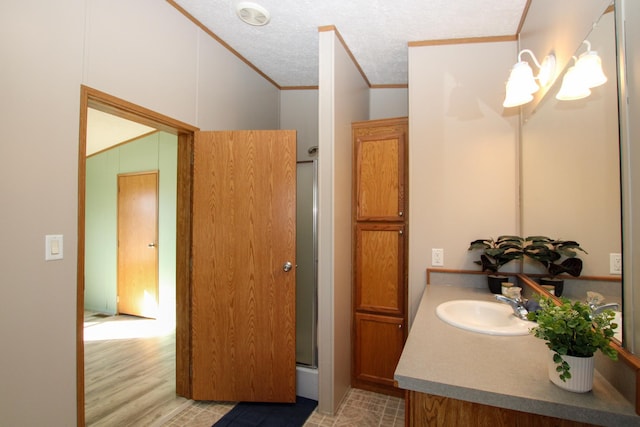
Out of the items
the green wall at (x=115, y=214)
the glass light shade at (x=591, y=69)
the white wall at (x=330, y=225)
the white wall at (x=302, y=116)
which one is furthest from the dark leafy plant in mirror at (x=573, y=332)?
the green wall at (x=115, y=214)

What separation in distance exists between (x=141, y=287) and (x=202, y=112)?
289cm

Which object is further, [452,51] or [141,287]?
[141,287]

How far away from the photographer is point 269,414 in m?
2.04

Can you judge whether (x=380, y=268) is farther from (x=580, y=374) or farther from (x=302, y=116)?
(x=302, y=116)

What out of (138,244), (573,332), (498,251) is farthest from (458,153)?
(138,244)

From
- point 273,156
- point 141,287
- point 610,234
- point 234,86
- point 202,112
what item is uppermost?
point 234,86

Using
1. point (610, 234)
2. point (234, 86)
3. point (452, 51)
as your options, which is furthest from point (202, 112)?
point (610, 234)

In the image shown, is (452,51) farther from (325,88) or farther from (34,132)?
(34,132)

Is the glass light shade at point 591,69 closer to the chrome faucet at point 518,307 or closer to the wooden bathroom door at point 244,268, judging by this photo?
the chrome faucet at point 518,307

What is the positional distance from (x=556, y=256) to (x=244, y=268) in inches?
68.7

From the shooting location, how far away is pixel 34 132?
1.26 metres

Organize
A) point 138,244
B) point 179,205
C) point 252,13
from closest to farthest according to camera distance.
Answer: point 252,13 < point 179,205 < point 138,244

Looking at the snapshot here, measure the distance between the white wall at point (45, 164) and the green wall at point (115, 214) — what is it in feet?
7.73

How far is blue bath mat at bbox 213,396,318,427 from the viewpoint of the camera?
194cm
